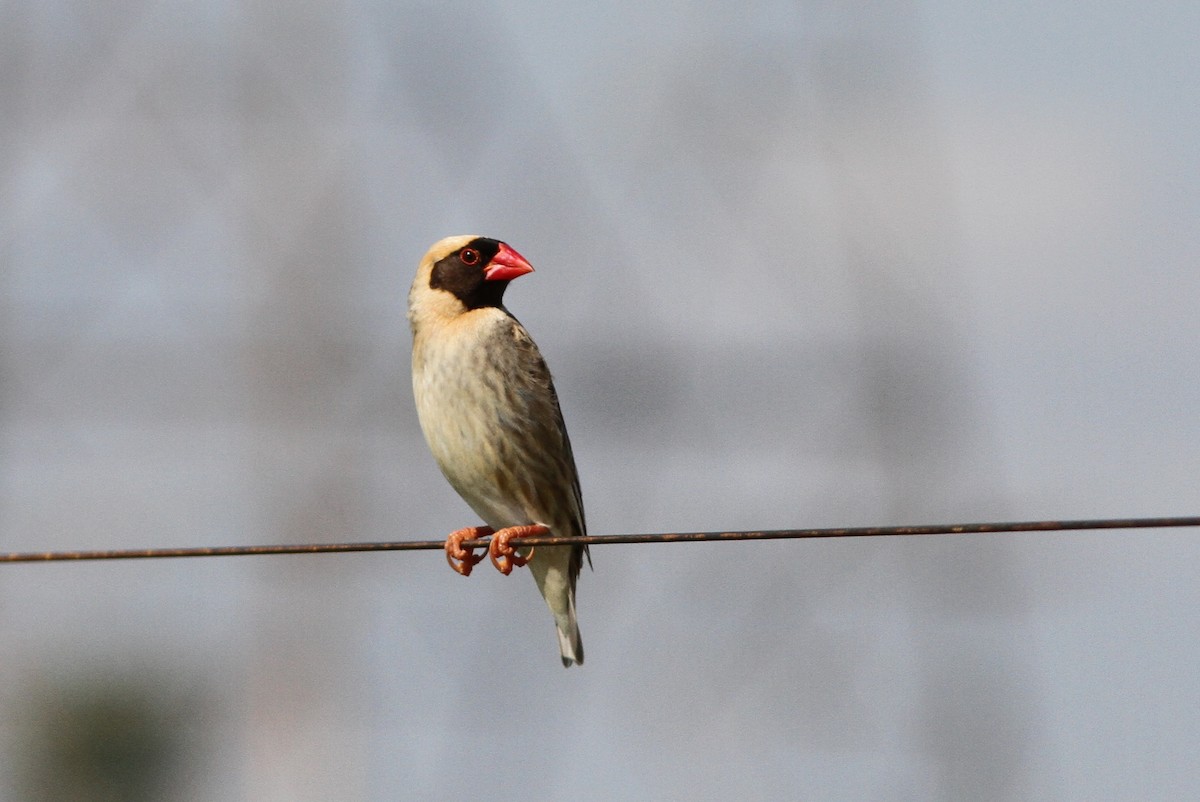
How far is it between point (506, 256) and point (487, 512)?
1358 mm

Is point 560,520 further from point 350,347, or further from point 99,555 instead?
point 350,347

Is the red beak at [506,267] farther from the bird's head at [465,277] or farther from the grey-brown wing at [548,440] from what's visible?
the grey-brown wing at [548,440]

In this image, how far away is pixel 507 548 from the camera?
859cm

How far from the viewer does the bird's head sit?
9477mm

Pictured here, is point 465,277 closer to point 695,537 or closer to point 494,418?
point 494,418

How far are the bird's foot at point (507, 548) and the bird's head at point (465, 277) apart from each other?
1187mm

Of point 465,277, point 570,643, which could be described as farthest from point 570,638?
point 465,277

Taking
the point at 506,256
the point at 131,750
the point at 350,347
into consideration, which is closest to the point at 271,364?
the point at 350,347

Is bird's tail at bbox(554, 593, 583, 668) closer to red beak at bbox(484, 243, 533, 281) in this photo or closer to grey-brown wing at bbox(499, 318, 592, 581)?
grey-brown wing at bbox(499, 318, 592, 581)

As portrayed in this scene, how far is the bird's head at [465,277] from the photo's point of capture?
948 centimetres

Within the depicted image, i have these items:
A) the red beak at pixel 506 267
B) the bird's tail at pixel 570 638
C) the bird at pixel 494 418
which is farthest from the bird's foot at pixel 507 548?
the red beak at pixel 506 267

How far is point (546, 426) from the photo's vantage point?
29.7 ft

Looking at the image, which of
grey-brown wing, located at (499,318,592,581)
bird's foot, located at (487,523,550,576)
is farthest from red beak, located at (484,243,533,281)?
bird's foot, located at (487,523,550,576)

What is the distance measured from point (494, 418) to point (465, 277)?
3.48 ft
